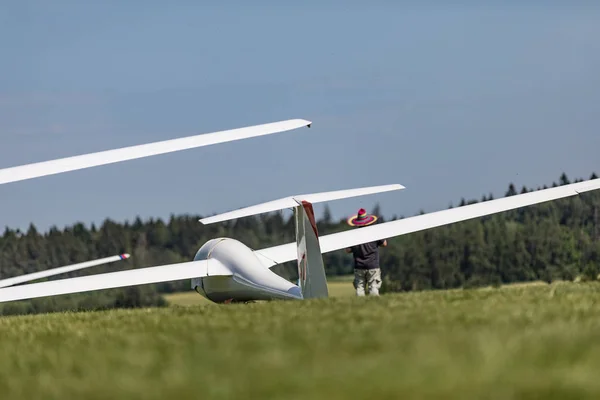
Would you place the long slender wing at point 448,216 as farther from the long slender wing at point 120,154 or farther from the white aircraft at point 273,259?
the long slender wing at point 120,154

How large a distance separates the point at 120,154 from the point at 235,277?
1152cm

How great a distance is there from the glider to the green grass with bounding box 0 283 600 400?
864 cm

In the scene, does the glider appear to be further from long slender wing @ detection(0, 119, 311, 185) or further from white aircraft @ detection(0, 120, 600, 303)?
long slender wing @ detection(0, 119, 311, 185)

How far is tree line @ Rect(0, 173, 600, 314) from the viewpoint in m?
106

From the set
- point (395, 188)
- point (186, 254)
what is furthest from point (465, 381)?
point (186, 254)

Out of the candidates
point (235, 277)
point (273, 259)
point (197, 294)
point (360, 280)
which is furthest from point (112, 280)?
point (197, 294)

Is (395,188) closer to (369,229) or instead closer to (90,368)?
(369,229)

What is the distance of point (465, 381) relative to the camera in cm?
618

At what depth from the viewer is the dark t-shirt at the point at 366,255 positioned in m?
23.8

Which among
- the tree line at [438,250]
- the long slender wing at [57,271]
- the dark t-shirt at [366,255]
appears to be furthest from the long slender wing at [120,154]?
the tree line at [438,250]

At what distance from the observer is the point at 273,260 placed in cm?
2838

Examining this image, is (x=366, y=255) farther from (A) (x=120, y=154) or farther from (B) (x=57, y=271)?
(B) (x=57, y=271)

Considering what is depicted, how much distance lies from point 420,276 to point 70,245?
5283 centimetres

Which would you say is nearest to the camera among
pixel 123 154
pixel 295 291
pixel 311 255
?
pixel 123 154
